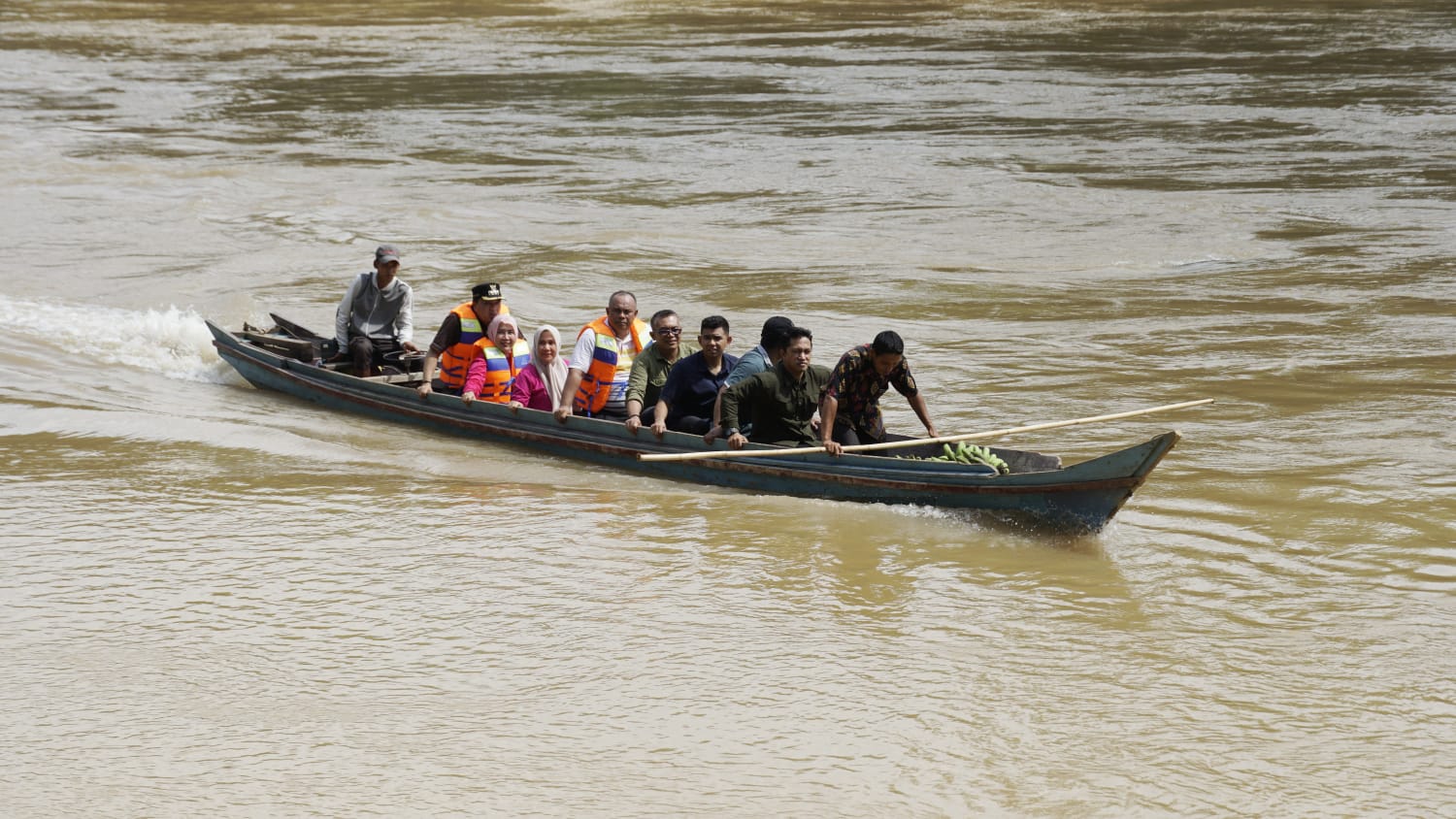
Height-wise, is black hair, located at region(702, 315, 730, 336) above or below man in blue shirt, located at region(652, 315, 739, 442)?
above

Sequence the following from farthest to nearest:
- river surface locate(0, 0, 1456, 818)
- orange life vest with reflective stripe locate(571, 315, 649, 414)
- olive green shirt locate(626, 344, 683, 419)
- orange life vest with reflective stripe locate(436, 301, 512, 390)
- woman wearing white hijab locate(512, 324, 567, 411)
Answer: orange life vest with reflective stripe locate(436, 301, 512, 390) → woman wearing white hijab locate(512, 324, 567, 411) → orange life vest with reflective stripe locate(571, 315, 649, 414) → olive green shirt locate(626, 344, 683, 419) → river surface locate(0, 0, 1456, 818)

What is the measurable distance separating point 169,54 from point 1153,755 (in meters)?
30.7

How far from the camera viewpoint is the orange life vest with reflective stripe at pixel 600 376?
32.6 ft

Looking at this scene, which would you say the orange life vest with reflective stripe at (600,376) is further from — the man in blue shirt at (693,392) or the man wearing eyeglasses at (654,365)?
the man in blue shirt at (693,392)

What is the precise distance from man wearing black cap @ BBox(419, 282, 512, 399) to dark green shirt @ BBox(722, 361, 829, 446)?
2.11 metres

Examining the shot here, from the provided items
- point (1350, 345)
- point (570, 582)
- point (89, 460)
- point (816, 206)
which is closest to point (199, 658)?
point (570, 582)

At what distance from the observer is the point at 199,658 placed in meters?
6.99

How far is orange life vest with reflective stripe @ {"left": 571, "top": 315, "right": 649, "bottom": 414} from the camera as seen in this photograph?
391 inches

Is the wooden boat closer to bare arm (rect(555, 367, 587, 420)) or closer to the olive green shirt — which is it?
bare arm (rect(555, 367, 587, 420))

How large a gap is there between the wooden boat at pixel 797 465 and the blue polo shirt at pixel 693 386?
0.77ft

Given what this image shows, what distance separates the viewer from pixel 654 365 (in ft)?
31.7

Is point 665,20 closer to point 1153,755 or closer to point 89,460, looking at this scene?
point 89,460

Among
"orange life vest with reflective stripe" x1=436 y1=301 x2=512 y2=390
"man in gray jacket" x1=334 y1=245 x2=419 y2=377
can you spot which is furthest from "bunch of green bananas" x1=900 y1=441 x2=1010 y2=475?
"man in gray jacket" x1=334 y1=245 x2=419 y2=377

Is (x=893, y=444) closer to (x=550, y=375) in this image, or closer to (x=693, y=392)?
(x=693, y=392)
